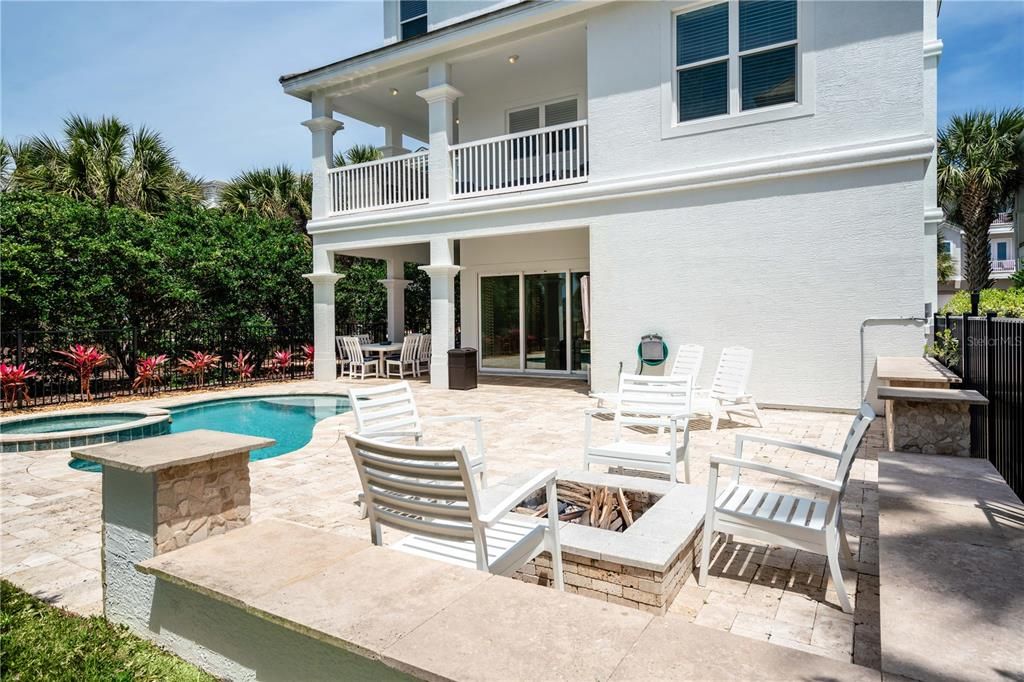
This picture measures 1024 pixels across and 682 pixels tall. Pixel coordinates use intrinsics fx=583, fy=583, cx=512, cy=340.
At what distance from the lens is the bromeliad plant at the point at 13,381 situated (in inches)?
400

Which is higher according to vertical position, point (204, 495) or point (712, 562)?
point (204, 495)

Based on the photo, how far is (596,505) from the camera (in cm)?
407

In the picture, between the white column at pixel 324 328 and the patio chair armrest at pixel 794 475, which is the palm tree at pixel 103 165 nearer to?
the white column at pixel 324 328

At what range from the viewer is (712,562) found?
3.58m

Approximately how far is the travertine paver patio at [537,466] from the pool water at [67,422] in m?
2.57

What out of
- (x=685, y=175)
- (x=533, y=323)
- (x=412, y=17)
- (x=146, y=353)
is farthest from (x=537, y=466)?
(x=412, y=17)

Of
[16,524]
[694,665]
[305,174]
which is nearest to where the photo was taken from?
[694,665]

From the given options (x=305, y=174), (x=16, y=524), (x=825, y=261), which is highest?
(x=305, y=174)

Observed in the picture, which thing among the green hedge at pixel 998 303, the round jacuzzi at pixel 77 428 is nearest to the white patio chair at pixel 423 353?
A: the round jacuzzi at pixel 77 428

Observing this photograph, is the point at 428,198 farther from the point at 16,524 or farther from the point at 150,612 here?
the point at 150,612

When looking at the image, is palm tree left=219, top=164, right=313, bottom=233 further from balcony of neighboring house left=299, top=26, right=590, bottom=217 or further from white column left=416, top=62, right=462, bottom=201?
white column left=416, top=62, right=462, bottom=201

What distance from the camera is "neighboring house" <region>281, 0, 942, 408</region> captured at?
8.50 m

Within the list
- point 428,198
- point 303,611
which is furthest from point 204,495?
point 428,198

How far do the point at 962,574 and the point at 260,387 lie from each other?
13298 mm
